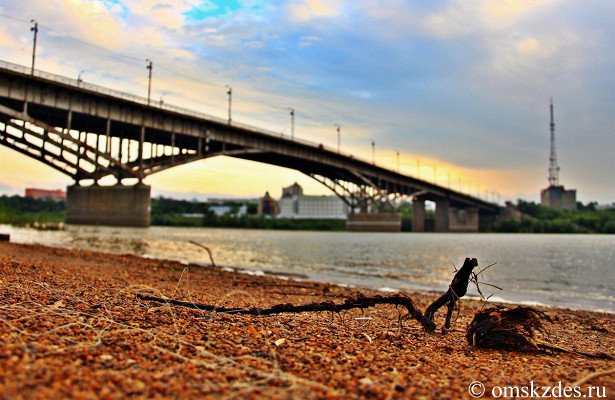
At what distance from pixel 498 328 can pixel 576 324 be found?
538 centimetres

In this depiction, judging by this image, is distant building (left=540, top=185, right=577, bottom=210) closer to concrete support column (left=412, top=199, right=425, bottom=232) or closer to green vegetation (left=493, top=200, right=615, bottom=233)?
green vegetation (left=493, top=200, right=615, bottom=233)

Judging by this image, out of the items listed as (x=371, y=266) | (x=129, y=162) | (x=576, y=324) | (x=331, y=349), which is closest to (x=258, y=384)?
(x=331, y=349)

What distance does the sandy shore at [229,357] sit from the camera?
284 cm

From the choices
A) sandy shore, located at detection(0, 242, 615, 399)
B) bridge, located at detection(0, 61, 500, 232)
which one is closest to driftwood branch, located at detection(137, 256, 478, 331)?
sandy shore, located at detection(0, 242, 615, 399)

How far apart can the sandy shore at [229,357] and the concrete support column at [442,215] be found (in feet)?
375

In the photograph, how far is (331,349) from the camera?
14.6ft

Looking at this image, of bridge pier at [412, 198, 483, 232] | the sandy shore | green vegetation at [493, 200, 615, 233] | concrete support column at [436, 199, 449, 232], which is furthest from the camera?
green vegetation at [493, 200, 615, 233]

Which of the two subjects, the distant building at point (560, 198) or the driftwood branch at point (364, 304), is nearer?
the driftwood branch at point (364, 304)

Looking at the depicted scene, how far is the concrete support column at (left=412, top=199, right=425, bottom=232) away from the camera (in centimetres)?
11688

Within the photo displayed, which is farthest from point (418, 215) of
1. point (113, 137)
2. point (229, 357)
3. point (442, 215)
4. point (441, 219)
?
point (229, 357)

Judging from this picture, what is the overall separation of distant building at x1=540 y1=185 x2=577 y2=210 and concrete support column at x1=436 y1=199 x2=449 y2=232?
88.6 metres

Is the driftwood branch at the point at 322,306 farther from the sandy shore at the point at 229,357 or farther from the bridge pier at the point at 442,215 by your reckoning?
the bridge pier at the point at 442,215

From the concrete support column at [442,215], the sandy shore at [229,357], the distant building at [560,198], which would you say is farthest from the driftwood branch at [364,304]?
the distant building at [560,198]

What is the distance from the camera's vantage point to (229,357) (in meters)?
3.72
